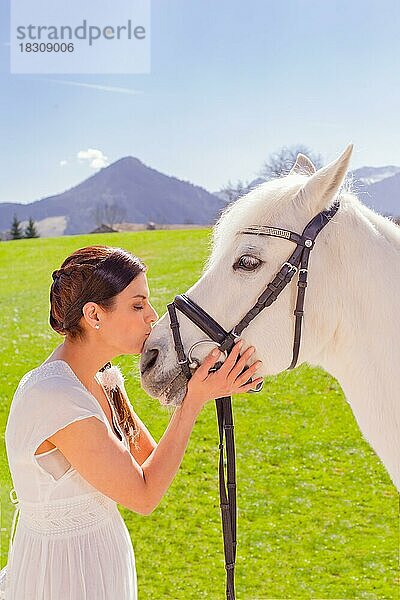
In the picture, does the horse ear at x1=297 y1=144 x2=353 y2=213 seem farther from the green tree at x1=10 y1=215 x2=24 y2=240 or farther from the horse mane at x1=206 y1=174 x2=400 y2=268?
the green tree at x1=10 y1=215 x2=24 y2=240

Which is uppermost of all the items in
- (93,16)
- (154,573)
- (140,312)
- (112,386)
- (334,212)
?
(93,16)

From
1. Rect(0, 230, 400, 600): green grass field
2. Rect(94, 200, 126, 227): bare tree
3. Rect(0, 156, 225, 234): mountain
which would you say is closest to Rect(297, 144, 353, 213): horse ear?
Rect(0, 230, 400, 600): green grass field

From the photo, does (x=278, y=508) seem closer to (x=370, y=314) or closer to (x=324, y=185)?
(x=370, y=314)

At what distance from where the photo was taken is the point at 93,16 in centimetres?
635

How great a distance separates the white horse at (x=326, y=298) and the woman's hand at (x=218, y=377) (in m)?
0.02

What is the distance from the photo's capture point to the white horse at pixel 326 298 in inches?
39.6

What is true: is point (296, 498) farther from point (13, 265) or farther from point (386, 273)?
point (13, 265)

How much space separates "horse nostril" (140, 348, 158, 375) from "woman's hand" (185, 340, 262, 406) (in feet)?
0.26

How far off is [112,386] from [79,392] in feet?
0.73

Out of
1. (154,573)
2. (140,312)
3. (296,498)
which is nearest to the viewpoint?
(140,312)

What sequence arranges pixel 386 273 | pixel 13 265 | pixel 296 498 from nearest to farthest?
pixel 386 273, pixel 296 498, pixel 13 265

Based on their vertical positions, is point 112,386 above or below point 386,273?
below

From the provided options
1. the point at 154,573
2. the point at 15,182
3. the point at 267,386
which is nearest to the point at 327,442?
the point at 267,386

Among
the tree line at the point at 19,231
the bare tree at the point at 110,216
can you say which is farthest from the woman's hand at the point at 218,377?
the bare tree at the point at 110,216
